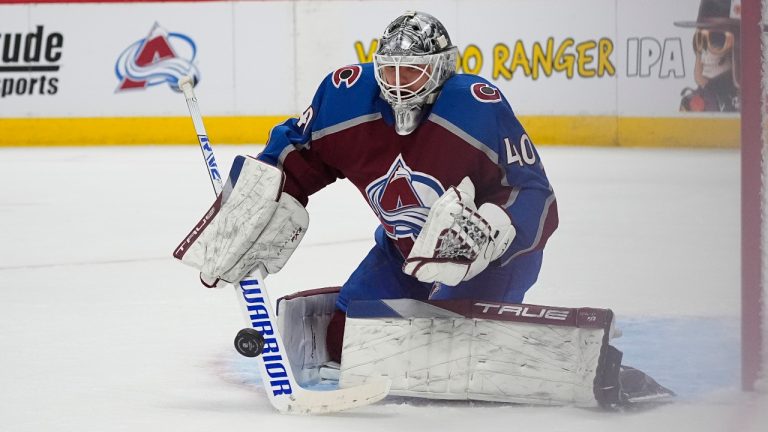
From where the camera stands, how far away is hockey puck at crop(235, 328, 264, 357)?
235cm

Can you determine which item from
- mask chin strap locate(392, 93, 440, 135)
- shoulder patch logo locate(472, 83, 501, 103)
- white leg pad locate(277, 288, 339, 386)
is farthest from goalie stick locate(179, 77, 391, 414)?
shoulder patch logo locate(472, 83, 501, 103)

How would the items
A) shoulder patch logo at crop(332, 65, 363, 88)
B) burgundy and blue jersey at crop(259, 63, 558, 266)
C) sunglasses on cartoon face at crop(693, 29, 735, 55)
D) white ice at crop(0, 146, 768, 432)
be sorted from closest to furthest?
white ice at crop(0, 146, 768, 432) < burgundy and blue jersey at crop(259, 63, 558, 266) < shoulder patch logo at crop(332, 65, 363, 88) < sunglasses on cartoon face at crop(693, 29, 735, 55)

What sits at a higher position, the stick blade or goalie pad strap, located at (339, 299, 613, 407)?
goalie pad strap, located at (339, 299, 613, 407)

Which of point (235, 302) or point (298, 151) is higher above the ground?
point (298, 151)

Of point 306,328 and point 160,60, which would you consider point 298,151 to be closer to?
point 306,328

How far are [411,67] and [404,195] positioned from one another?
9.6 inches

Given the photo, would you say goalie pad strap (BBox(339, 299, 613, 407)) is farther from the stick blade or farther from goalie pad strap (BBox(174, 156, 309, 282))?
goalie pad strap (BBox(174, 156, 309, 282))

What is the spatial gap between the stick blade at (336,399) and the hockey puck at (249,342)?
0.11 meters

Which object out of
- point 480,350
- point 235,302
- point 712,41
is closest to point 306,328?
point 480,350

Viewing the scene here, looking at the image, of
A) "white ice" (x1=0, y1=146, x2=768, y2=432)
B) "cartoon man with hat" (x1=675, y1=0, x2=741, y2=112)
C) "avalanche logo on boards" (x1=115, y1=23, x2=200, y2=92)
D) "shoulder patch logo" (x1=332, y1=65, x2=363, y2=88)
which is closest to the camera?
"white ice" (x1=0, y1=146, x2=768, y2=432)

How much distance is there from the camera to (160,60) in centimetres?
1000

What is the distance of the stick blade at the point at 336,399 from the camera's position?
7.55 ft

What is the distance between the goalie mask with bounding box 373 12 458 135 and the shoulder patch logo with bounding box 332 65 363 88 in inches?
3.8

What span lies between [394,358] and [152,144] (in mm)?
7833
